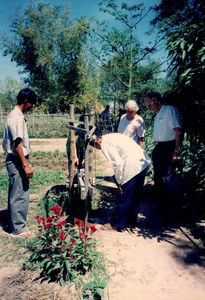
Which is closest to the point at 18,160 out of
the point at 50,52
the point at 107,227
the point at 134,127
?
the point at 107,227

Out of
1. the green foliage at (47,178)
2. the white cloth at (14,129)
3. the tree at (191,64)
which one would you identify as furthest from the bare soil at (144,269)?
the green foliage at (47,178)

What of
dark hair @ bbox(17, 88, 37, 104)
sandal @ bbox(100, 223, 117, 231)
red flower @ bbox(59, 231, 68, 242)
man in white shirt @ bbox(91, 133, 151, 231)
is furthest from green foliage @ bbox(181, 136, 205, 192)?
dark hair @ bbox(17, 88, 37, 104)

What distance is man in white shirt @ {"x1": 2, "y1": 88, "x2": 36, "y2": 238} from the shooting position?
2748 millimetres

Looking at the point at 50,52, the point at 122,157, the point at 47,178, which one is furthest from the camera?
the point at 50,52

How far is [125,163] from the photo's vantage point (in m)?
2.93

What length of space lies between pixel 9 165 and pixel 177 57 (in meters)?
2.87

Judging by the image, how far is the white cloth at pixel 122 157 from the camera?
115 inches

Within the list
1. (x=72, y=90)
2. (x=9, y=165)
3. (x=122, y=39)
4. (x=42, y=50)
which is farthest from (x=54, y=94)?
(x=9, y=165)

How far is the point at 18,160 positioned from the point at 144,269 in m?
2.19

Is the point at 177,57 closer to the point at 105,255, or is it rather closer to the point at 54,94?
the point at 105,255

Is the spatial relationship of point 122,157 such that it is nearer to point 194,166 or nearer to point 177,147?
point 177,147

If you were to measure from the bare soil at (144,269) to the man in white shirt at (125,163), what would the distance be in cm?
54

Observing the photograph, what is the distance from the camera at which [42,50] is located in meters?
23.3

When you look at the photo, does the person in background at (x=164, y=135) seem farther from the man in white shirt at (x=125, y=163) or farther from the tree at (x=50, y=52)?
the tree at (x=50, y=52)
